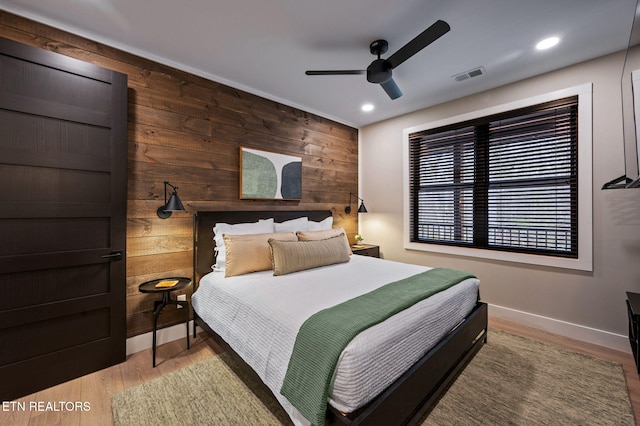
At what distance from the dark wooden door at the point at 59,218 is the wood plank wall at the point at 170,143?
0.19m

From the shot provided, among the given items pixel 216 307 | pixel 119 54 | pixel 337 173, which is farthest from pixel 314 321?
pixel 337 173

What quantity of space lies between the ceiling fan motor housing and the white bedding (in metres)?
1.73

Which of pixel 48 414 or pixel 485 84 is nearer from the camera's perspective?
pixel 48 414

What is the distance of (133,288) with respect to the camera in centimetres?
242

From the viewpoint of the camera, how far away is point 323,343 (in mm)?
1338

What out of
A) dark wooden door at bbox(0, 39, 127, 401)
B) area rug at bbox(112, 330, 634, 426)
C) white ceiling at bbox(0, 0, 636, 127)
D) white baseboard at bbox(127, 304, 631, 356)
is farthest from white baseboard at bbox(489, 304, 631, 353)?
dark wooden door at bbox(0, 39, 127, 401)

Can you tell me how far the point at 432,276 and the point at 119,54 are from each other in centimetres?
336

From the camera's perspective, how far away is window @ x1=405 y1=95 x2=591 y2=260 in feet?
9.05

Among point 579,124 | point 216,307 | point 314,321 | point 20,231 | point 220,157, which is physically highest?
point 579,124

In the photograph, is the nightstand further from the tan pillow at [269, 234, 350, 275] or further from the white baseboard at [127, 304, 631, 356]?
the white baseboard at [127, 304, 631, 356]

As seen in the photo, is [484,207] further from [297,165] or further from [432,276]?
[297,165]

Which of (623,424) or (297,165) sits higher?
(297,165)

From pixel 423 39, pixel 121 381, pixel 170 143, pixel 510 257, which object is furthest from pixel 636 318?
pixel 170 143

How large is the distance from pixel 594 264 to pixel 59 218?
4.60m
